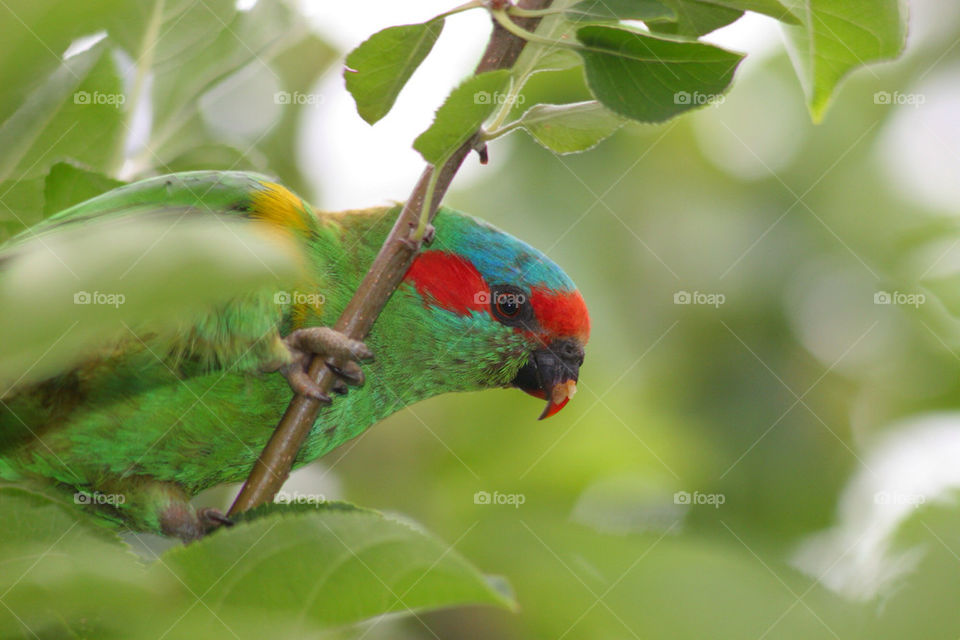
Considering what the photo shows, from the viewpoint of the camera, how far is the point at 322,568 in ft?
3.52

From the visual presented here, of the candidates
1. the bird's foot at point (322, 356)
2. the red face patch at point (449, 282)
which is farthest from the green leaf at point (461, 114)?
the red face patch at point (449, 282)

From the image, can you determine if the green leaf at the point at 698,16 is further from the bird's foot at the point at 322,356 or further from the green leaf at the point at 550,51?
the bird's foot at the point at 322,356

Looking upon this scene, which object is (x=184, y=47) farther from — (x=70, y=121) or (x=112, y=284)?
(x=112, y=284)

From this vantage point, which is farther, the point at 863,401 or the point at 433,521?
the point at 863,401

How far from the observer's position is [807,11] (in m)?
1.31

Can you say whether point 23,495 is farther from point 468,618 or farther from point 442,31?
point 468,618

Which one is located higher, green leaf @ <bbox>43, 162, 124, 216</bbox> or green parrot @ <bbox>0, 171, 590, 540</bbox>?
green leaf @ <bbox>43, 162, 124, 216</bbox>

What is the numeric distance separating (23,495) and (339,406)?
120 cm

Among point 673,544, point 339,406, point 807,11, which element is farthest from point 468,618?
point 807,11

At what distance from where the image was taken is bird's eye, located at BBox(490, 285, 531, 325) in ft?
8.67

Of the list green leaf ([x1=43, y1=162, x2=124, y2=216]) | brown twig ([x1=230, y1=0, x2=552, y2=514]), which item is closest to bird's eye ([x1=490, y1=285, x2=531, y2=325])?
brown twig ([x1=230, y1=0, x2=552, y2=514])

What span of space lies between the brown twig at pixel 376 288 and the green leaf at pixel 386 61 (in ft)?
0.48

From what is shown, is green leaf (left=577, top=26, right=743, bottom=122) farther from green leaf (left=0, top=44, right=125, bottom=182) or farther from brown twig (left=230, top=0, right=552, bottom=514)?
green leaf (left=0, top=44, right=125, bottom=182)

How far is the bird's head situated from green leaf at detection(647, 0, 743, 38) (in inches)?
47.5
